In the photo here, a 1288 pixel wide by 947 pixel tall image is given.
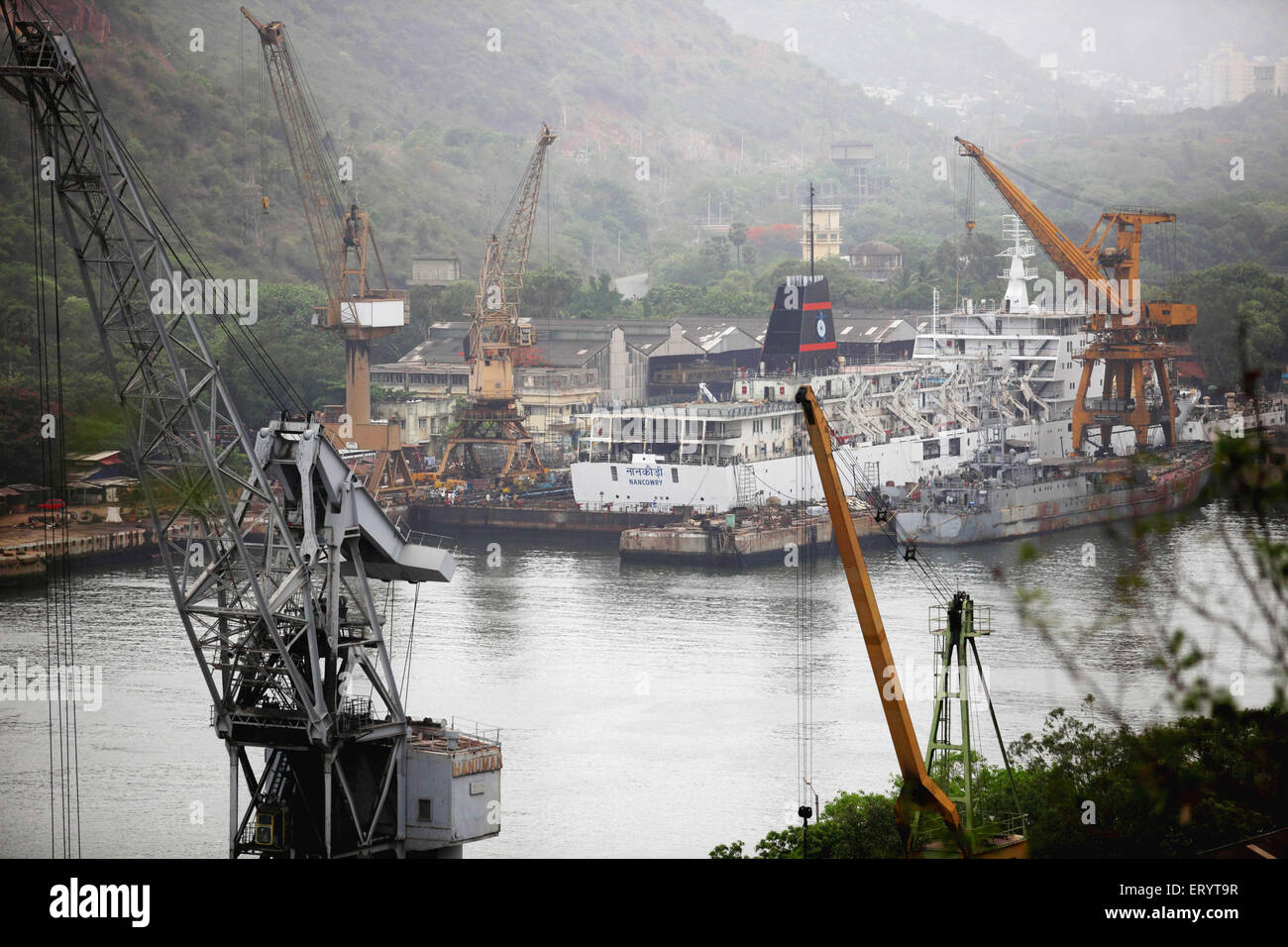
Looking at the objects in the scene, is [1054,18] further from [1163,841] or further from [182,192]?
[1163,841]

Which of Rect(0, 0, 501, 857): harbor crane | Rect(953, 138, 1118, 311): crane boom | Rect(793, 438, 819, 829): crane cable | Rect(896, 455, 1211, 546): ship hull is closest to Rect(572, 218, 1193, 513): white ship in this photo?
Rect(953, 138, 1118, 311): crane boom

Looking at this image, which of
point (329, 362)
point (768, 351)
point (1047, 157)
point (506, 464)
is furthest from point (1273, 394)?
point (1047, 157)

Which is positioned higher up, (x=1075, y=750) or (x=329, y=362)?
(x=329, y=362)

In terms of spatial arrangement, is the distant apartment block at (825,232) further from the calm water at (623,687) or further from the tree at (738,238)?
the calm water at (623,687)

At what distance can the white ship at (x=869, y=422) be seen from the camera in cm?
3450

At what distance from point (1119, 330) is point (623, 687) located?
23.4 m

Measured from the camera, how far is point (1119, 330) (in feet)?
135

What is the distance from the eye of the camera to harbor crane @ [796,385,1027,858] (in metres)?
13.0

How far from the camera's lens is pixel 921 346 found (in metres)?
45.2

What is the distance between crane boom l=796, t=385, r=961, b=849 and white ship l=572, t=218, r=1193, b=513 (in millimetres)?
17853

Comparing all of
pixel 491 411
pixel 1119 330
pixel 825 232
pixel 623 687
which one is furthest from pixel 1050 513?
pixel 825 232

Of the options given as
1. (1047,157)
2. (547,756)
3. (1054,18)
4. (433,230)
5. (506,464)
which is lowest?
(547,756)

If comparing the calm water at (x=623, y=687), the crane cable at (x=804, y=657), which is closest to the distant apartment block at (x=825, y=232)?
the crane cable at (x=804, y=657)

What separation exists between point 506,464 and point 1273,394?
726 inches
